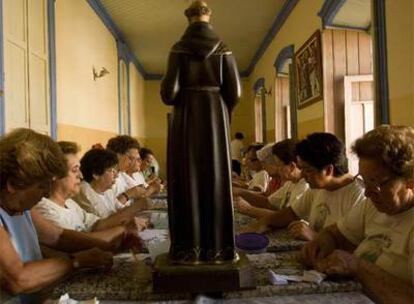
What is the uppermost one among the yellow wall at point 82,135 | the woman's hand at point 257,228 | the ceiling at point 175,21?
the ceiling at point 175,21

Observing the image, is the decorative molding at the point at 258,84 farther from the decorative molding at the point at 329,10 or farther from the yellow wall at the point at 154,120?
the decorative molding at the point at 329,10

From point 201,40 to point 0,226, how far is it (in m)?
0.88

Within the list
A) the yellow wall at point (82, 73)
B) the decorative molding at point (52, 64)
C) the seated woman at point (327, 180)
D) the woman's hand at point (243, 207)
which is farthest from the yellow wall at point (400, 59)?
the yellow wall at point (82, 73)

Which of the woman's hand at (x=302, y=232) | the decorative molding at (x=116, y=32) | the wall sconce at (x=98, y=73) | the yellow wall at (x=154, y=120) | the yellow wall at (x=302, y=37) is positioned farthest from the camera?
the yellow wall at (x=154, y=120)

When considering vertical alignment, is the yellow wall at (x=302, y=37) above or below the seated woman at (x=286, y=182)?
above

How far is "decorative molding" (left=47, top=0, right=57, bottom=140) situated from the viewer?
4.28 meters

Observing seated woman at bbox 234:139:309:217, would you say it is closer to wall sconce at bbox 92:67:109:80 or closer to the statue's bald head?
the statue's bald head

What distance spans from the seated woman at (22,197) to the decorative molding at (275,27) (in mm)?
5435

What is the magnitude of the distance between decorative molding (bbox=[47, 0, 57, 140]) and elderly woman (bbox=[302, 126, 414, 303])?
11.1 ft

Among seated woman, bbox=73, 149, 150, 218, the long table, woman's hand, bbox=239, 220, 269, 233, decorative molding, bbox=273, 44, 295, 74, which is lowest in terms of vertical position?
the long table

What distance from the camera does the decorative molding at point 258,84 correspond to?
9555 mm

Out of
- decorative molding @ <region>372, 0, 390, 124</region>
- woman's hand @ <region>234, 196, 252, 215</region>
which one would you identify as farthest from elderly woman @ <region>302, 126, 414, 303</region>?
decorative molding @ <region>372, 0, 390, 124</region>

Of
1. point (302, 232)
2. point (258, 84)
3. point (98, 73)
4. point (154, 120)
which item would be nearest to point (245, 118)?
point (258, 84)

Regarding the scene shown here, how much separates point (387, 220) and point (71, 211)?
157cm
